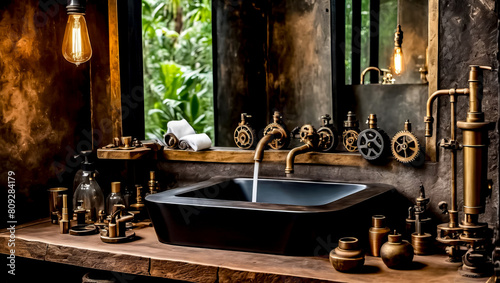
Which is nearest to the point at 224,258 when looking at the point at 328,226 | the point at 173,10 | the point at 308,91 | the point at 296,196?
the point at 328,226

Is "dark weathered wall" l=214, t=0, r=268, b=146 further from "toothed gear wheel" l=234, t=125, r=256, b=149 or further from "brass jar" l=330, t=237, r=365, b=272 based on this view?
"brass jar" l=330, t=237, r=365, b=272

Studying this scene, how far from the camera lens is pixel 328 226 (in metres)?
2.00

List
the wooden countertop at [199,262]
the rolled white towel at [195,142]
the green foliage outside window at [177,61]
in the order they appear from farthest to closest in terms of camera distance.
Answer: the green foliage outside window at [177,61], the rolled white towel at [195,142], the wooden countertop at [199,262]

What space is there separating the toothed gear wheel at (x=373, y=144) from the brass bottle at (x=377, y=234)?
38cm

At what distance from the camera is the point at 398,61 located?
2.46 m

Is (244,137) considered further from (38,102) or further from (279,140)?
(38,102)

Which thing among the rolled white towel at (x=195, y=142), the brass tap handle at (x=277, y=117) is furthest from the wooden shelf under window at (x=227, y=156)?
the brass tap handle at (x=277, y=117)

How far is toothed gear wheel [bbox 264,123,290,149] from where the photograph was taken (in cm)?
260

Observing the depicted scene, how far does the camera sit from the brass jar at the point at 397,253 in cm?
187

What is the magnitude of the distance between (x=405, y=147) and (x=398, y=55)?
16.1 inches

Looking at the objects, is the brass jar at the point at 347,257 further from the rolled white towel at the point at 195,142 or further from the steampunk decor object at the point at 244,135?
the rolled white towel at the point at 195,142

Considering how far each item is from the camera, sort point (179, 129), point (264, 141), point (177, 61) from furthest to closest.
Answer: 1. point (177, 61)
2. point (179, 129)
3. point (264, 141)

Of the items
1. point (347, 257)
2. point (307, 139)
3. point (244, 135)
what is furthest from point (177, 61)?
point (347, 257)

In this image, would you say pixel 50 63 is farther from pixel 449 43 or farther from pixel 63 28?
pixel 449 43
